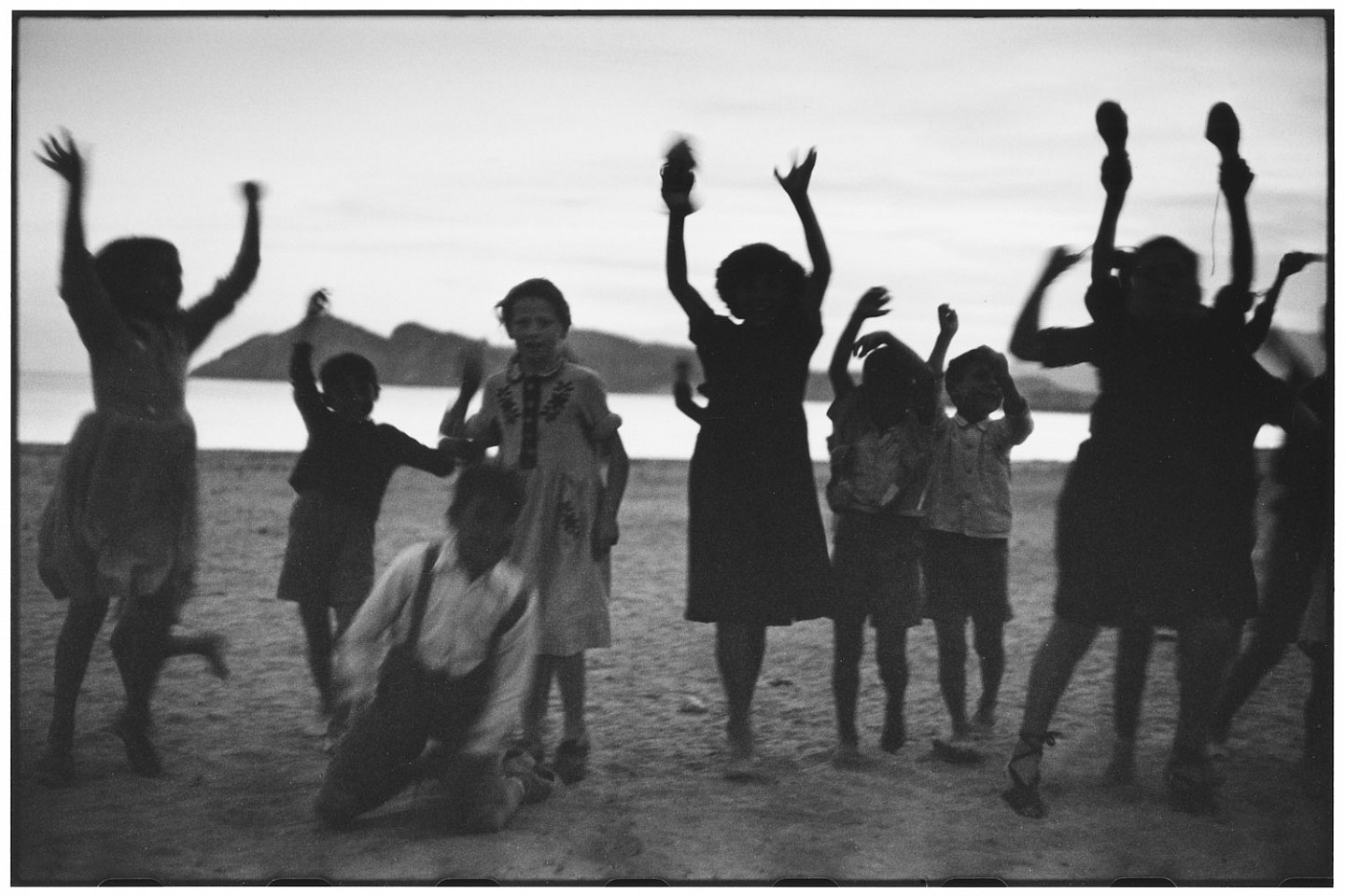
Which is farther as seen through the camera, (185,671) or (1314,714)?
(185,671)

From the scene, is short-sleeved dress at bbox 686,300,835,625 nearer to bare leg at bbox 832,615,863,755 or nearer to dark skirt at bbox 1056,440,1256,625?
bare leg at bbox 832,615,863,755

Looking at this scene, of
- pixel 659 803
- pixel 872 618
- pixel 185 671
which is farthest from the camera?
pixel 185 671

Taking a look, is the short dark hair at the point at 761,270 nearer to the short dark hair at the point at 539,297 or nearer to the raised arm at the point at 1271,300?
the short dark hair at the point at 539,297

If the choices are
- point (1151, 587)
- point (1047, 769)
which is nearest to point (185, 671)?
point (1047, 769)

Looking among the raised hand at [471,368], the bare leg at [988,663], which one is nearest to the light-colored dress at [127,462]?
the raised hand at [471,368]

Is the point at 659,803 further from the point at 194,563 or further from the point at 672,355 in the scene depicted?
the point at 194,563

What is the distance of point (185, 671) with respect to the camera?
13.1 feet

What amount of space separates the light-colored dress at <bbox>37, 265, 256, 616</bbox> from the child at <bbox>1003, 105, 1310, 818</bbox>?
2.33 metres

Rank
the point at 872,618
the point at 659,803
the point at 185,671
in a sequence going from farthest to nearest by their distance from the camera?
the point at 185,671, the point at 872,618, the point at 659,803

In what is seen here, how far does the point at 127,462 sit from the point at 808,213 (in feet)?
6.53

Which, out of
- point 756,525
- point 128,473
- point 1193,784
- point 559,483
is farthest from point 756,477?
point 128,473

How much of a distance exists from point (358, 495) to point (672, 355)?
97cm

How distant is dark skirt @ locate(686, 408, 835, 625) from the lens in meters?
3.53

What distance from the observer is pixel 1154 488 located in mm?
3457
